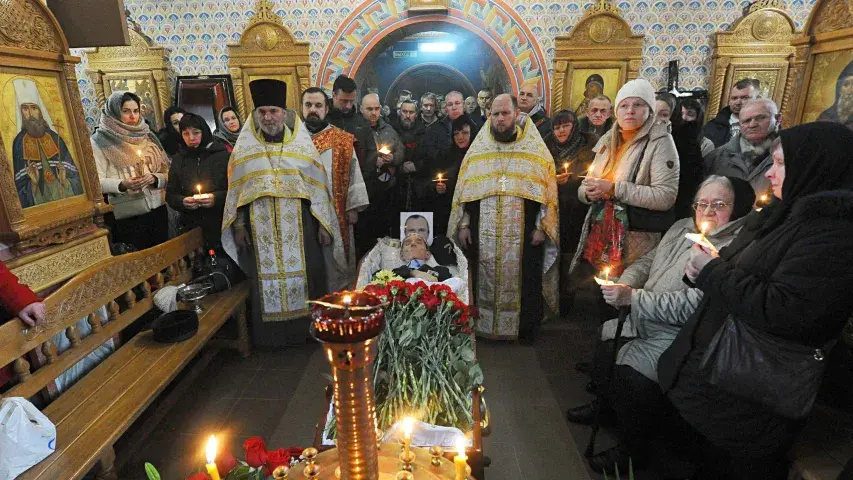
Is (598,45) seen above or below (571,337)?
above

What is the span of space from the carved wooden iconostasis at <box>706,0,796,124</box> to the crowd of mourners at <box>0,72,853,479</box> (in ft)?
10.0

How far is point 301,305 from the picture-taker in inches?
158

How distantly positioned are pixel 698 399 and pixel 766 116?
6.90ft

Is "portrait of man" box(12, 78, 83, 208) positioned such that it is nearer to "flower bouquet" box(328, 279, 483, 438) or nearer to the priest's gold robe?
"flower bouquet" box(328, 279, 483, 438)

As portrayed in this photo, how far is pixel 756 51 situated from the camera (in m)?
7.12

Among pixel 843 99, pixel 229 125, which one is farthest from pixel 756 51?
pixel 229 125

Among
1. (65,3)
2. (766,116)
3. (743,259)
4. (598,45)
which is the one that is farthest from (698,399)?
(598,45)

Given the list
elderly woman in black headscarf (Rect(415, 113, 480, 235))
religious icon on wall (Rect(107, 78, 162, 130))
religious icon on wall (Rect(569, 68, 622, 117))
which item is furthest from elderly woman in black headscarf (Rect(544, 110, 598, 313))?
religious icon on wall (Rect(107, 78, 162, 130))

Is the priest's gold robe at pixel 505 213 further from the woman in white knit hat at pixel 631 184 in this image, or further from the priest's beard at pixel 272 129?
the priest's beard at pixel 272 129

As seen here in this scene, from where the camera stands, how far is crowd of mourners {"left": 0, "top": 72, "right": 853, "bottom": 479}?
1646 mm

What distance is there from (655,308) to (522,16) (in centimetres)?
602

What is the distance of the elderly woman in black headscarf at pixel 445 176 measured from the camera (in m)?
4.47

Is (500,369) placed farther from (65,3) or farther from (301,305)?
(65,3)

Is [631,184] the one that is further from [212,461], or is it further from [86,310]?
[86,310]
